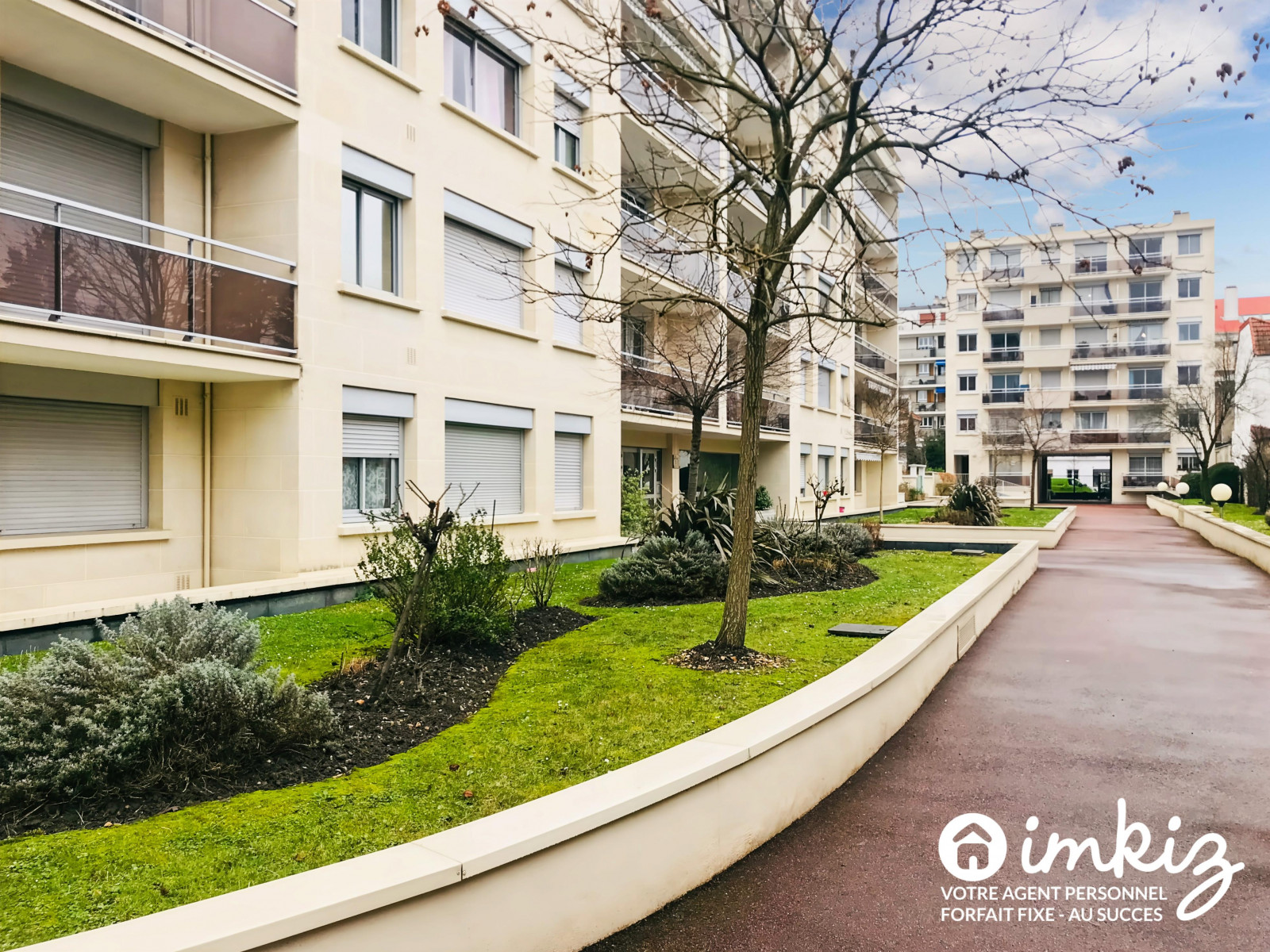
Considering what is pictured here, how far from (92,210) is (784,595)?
8.60 meters

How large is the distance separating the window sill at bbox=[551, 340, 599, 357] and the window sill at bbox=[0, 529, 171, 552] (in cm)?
795

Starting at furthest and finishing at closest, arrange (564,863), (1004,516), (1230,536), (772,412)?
1. (1004,516)
2. (772,412)
3. (1230,536)
4. (564,863)

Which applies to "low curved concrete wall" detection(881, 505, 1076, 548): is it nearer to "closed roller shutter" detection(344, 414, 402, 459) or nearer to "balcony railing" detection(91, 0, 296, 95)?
"closed roller shutter" detection(344, 414, 402, 459)

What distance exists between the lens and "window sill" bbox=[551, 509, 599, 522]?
16.7 metres

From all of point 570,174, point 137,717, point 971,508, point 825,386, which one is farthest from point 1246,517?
point 137,717

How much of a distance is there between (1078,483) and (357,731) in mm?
71116

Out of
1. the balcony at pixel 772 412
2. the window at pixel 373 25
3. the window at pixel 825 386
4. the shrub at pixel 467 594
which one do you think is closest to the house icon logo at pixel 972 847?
the shrub at pixel 467 594

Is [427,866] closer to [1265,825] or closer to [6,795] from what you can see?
[6,795]

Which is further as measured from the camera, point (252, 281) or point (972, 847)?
point (252, 281)

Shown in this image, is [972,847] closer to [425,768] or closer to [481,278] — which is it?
[425,768]

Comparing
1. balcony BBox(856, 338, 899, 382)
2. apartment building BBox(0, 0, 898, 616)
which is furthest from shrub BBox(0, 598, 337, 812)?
balcony BBox(856, 338, 899, 382)

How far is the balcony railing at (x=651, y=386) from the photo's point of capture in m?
19.7

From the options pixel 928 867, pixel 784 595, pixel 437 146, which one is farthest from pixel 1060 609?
pixel 437 146

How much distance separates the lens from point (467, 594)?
7.29 meters
